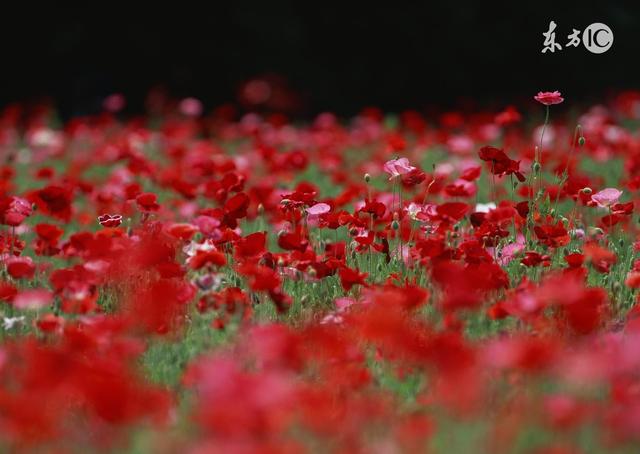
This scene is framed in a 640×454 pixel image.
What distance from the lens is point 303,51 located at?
927cm

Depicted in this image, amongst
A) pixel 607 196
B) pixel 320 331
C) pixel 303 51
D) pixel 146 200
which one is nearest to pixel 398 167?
pixel 607 196

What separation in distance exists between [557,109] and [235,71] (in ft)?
10.3

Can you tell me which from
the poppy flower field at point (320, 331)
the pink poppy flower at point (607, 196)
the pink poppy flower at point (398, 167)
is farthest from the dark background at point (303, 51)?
the pink poppy flower at point (607, 196)

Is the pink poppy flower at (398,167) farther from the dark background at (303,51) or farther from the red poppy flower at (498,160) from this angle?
→ the dark background at (303,51)

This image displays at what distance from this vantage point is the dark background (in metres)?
8.80

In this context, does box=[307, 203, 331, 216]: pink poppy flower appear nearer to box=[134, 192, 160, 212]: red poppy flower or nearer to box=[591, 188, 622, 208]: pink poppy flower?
box=[134, 192, 160, 212]: red poppy flower

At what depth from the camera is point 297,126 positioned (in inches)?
349

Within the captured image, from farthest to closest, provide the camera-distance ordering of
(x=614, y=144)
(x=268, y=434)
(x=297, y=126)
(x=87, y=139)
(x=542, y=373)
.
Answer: (x=297, y=126), (x=87, y=139), (x=614, y=144), (x=542, y=373), (x=268, y=434)

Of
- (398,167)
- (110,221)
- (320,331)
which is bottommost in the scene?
(110,221)

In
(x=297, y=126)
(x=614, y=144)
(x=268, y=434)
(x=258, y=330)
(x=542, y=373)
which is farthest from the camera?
(x=297, y=126)

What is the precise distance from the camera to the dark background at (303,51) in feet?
28.9

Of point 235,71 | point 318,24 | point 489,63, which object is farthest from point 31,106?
point 489,63

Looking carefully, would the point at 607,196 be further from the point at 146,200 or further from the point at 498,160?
the point at 146,200

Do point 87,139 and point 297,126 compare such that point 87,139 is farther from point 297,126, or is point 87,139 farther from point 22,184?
point 297,126
